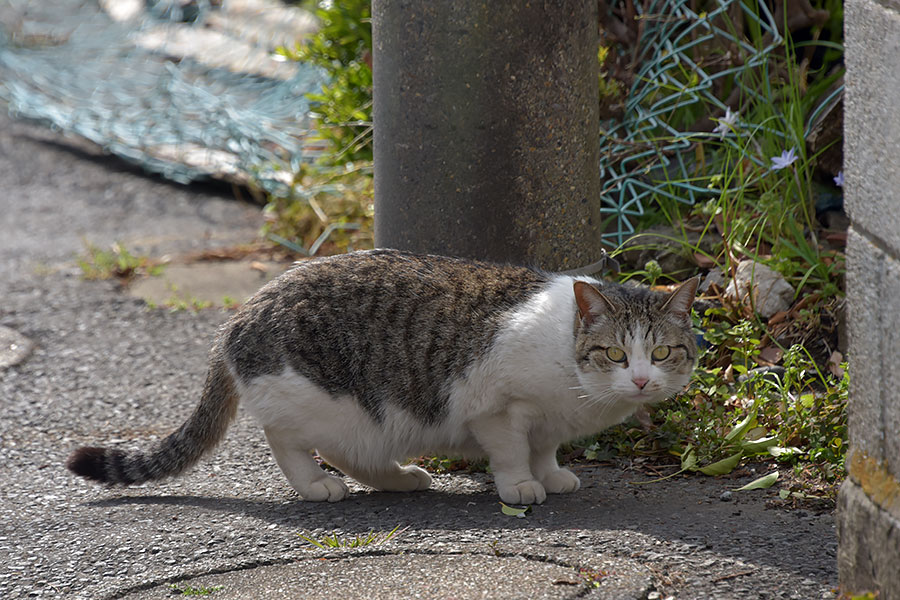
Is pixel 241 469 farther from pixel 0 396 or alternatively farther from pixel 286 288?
pixel 0 396

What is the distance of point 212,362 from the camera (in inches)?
149

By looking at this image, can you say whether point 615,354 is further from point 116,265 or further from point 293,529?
point 116,265

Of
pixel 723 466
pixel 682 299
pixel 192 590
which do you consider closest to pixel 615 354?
pixel 682 299

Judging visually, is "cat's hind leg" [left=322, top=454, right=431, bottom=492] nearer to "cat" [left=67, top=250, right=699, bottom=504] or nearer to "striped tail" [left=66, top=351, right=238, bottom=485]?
"cat" [left=67, top=250, right=699, bottom=504]

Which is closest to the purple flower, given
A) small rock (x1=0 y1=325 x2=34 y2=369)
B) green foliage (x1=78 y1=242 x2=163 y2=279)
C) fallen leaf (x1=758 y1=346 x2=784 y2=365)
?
fallen leaf (x1=758 y1=346 x2=784 y2=365)

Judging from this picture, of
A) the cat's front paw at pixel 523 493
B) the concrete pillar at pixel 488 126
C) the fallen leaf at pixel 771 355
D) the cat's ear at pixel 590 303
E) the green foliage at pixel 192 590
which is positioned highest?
the concrete pillar at pixel 488 126

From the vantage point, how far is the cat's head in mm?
3379

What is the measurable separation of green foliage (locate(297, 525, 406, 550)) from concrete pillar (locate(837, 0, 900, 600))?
1328 mm

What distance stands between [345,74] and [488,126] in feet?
10.1

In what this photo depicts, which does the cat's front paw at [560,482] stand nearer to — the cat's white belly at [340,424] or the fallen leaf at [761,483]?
the cat's white belly at [340,424]

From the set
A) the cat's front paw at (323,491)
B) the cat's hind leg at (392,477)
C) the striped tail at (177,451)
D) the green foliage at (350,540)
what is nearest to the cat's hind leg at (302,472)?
the cat's front paw at (323,491)

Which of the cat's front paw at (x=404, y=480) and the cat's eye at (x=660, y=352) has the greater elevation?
the cat's eye at (x=660, y=352)

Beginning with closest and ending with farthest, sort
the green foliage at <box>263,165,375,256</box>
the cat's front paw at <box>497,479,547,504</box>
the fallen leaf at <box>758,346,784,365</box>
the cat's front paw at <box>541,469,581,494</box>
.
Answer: the cat's front paw at <box>497,479,547,504</box> < the cat's front paw at <box>541,469,581,494</box> < the fallen leaf at <box>758,346,784,365</box> < the green foliage at <box>263,165,375,256</box>

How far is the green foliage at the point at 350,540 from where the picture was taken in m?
3.17
